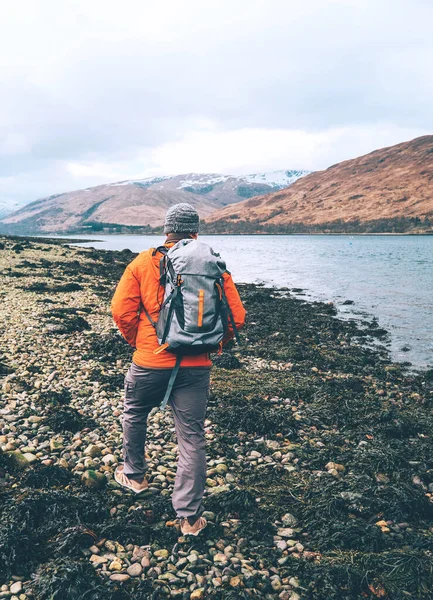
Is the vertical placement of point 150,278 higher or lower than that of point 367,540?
higher

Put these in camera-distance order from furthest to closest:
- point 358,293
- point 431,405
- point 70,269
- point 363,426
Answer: point 358,293, point 70,269, point 431,405, point 363,426

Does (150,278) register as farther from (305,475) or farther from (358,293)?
(358,293)

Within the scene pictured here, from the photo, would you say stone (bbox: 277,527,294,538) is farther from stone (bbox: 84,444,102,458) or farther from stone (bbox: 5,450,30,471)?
stone (bbox: 5,450,30,471)

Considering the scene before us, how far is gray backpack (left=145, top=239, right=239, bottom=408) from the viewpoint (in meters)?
4.57

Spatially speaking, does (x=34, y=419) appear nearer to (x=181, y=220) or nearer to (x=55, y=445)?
(x=55, y=445)

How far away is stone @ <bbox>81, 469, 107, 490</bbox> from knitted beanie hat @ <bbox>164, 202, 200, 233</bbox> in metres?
3.72

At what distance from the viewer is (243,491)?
6.11 meters

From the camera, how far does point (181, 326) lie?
4625 millimetres

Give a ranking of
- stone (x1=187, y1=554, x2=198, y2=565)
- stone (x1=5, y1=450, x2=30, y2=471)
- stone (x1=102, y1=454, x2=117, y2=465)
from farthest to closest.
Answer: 1. stone (x1=102, y1=454, x2=117, y2=465)
2. stone (x1=5, y1=450, x2=30, y2=471)
3. stone (x1=187, y1=554, x2=198, y2=565)

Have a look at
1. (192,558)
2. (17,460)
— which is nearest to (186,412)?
(192,558)

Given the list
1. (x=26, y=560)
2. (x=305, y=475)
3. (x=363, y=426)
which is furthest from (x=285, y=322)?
(x=26, y=560)

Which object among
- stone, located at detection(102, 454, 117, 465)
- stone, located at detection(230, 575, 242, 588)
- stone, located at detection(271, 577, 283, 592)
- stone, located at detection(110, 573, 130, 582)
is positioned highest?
stone, located at detection(102, 454, 117, 465)

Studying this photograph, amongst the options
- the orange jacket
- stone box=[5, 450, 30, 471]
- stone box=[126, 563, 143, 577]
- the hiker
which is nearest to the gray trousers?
the hiker

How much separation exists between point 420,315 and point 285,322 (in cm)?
1042
